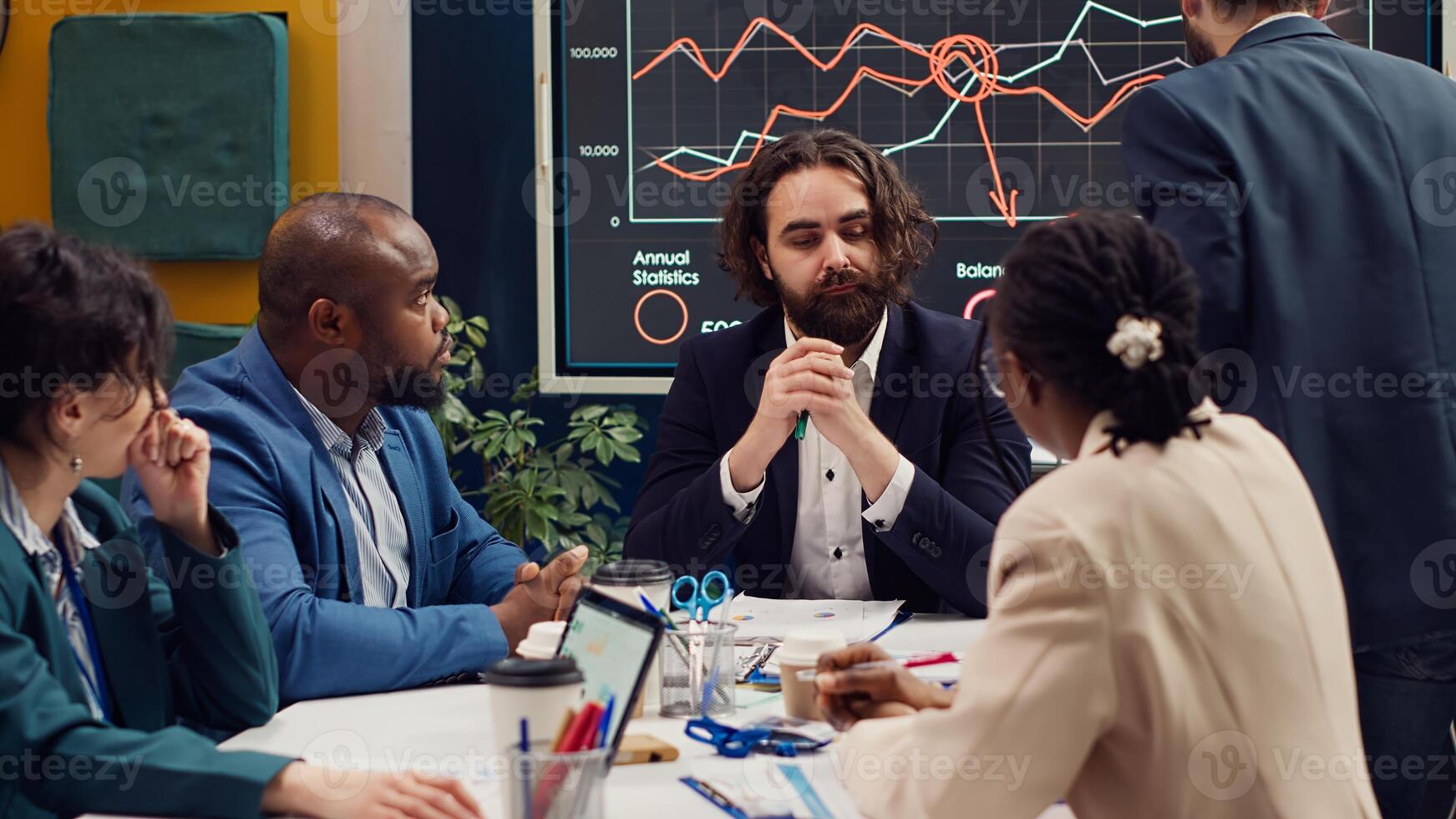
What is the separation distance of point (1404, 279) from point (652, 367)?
227 centimetres

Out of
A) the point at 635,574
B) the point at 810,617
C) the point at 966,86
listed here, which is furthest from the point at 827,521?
the point at 966,86

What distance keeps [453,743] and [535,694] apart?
399mm

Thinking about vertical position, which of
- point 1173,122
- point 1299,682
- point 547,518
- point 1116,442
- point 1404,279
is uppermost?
point 1173,122

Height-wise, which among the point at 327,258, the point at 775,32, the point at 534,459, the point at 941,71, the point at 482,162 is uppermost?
the point at 775,32

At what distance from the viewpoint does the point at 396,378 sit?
7.09ft

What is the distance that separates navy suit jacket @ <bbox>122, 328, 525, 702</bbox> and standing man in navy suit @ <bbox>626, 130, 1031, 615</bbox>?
495 mm

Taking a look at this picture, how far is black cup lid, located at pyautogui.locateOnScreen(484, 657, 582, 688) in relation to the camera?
3.91ft

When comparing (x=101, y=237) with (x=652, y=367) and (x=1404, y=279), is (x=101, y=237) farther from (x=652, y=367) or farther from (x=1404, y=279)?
(x=1404, y=279)

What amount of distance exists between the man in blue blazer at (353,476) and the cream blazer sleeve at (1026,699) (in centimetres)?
89

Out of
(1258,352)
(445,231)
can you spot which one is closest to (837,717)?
(1258,352)

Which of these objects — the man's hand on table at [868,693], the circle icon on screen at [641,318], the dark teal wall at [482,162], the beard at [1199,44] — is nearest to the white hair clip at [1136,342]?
the man's hand on table at [868,693]

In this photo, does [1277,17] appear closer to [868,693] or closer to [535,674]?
[868,693]

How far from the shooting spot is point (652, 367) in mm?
3727

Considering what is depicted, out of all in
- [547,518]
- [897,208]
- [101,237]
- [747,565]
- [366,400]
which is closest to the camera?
[366,400]
